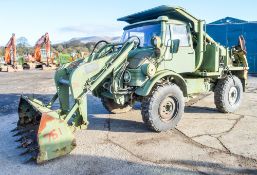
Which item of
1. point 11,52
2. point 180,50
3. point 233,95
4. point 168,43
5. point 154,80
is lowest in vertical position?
point 233,95

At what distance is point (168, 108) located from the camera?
21.7 feet

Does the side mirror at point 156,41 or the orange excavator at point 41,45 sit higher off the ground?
the orange excavator at point 41,45

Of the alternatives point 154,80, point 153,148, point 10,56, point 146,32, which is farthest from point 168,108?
point 10,56

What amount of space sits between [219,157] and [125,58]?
8.59 feet

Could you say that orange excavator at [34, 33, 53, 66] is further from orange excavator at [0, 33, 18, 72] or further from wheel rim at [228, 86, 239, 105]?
wheel rim at [228, 86, 239, 105]

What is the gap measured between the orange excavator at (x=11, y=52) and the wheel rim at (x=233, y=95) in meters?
20.4

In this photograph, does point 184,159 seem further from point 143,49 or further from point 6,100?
point 6,100

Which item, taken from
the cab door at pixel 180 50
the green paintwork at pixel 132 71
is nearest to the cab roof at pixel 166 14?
the green paintwork at pixel 132 71

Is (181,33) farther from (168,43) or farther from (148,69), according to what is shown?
(148,69)

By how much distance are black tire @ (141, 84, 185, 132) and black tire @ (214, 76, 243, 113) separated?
1711 millimetres

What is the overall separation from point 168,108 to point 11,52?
2193 centimetres

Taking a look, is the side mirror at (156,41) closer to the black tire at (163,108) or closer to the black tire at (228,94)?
the black tire at (163,108)

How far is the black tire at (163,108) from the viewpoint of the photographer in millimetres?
6230

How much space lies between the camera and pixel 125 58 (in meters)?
6.48
